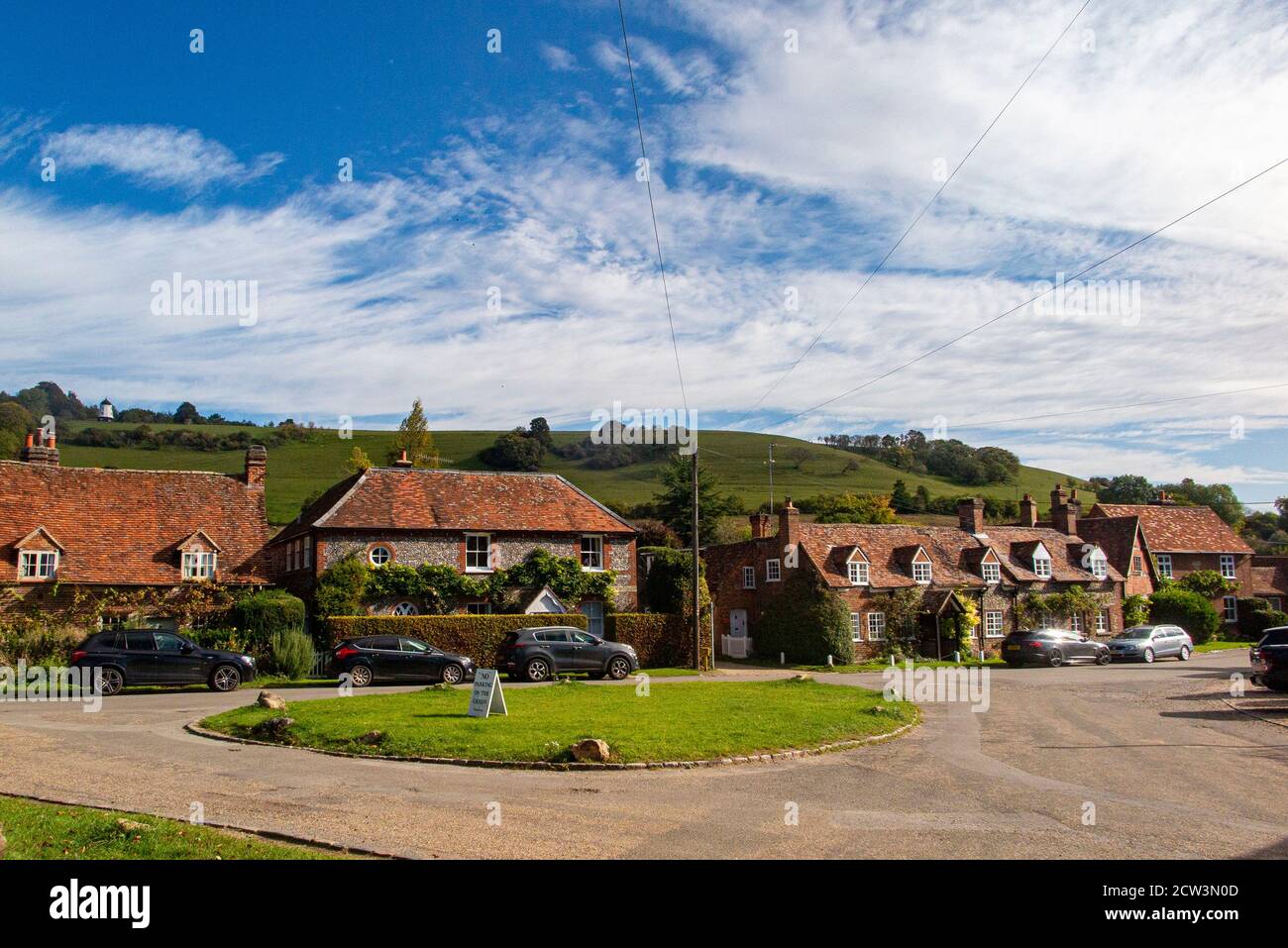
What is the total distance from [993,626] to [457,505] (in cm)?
2810

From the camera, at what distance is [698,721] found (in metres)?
17.9

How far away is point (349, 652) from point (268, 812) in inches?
693

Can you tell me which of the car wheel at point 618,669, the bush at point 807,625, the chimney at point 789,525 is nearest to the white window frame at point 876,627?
the bush at point 807,625

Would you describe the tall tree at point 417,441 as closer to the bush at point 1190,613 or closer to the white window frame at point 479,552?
the white window frame at point 479,552

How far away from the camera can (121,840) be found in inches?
328

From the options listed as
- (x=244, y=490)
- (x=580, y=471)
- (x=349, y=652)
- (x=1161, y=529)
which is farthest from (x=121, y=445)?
(x=1161, y=529)

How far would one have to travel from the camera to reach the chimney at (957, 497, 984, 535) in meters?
52.7

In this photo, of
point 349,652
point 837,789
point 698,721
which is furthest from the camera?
point 349,652

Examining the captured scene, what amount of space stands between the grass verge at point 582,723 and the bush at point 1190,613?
121 feet

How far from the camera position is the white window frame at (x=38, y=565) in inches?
1282

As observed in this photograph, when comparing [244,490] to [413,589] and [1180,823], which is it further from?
[1180,823]

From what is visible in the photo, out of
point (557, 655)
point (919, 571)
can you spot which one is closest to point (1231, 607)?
point (919, 571)

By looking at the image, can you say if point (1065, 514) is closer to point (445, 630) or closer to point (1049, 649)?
point (1049, 649)
